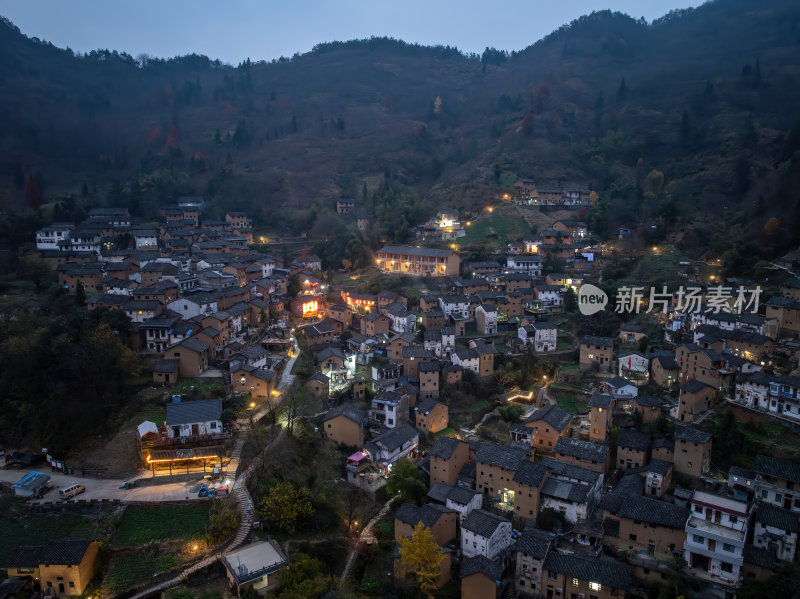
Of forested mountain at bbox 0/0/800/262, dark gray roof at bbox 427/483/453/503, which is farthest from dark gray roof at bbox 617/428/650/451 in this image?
forested mountain at bbox 0/0/800/262

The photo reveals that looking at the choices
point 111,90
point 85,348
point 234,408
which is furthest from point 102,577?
point 111,90

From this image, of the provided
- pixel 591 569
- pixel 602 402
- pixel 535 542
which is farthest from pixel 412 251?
pixel 591 569

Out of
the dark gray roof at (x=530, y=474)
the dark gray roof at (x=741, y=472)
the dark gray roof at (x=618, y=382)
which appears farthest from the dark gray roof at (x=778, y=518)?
the dark gray roof at (x=618, y=382)

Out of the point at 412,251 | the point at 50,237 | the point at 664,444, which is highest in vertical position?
the point at 50,237

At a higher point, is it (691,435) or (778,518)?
(691,435)

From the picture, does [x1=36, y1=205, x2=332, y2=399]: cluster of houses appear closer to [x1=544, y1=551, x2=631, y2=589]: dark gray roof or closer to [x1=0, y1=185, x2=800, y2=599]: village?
[x1=0, y1=185, x2=800, y2=599]: village

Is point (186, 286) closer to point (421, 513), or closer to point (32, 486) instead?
point (32, 486)

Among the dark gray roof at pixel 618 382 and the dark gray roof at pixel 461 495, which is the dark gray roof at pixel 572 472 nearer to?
the dark gray roof at pixel 461 495

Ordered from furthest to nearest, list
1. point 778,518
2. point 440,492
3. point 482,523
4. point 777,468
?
point 440,492
point 482,523
point 777,468
point 778,518
